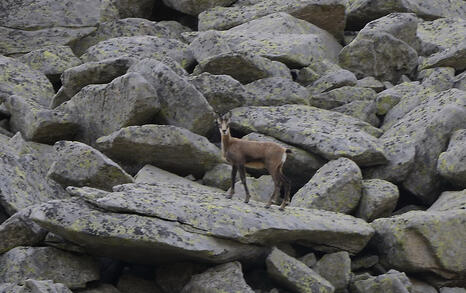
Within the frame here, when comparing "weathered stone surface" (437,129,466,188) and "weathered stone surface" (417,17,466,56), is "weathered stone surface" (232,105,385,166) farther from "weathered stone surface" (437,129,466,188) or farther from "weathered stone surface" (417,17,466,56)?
"weathered stone surface" (417,17,466,56)

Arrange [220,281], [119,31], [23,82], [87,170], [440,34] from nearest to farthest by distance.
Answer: [220,281]
[87,170]
[23,82]
[119,31]
[440,34]

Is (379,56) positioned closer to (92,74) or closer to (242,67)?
(242,67)

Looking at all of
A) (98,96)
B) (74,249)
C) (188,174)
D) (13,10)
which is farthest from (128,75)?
(13,10)

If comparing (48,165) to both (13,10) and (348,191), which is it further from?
(13,10)

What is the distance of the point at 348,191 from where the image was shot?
2261 cm

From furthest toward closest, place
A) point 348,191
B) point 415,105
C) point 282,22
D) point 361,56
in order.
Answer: point 282,22 < point 361,56 < point 415,105 < point 348,191

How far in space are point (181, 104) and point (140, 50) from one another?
7044 mm

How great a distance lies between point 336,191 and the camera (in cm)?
2250

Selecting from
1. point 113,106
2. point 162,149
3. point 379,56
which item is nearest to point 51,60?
point 113,106

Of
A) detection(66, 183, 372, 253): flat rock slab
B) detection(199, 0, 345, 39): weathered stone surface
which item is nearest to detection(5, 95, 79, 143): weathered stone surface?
detection(66, 183, 372, 253): flat rock slab

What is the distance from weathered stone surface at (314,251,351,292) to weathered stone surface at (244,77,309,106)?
896 cm

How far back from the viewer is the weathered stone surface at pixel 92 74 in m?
28.2

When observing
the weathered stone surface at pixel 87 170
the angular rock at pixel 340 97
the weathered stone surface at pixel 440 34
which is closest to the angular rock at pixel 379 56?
the weathered stone surface at pixel 440 34

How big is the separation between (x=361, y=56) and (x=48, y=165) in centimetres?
1397
